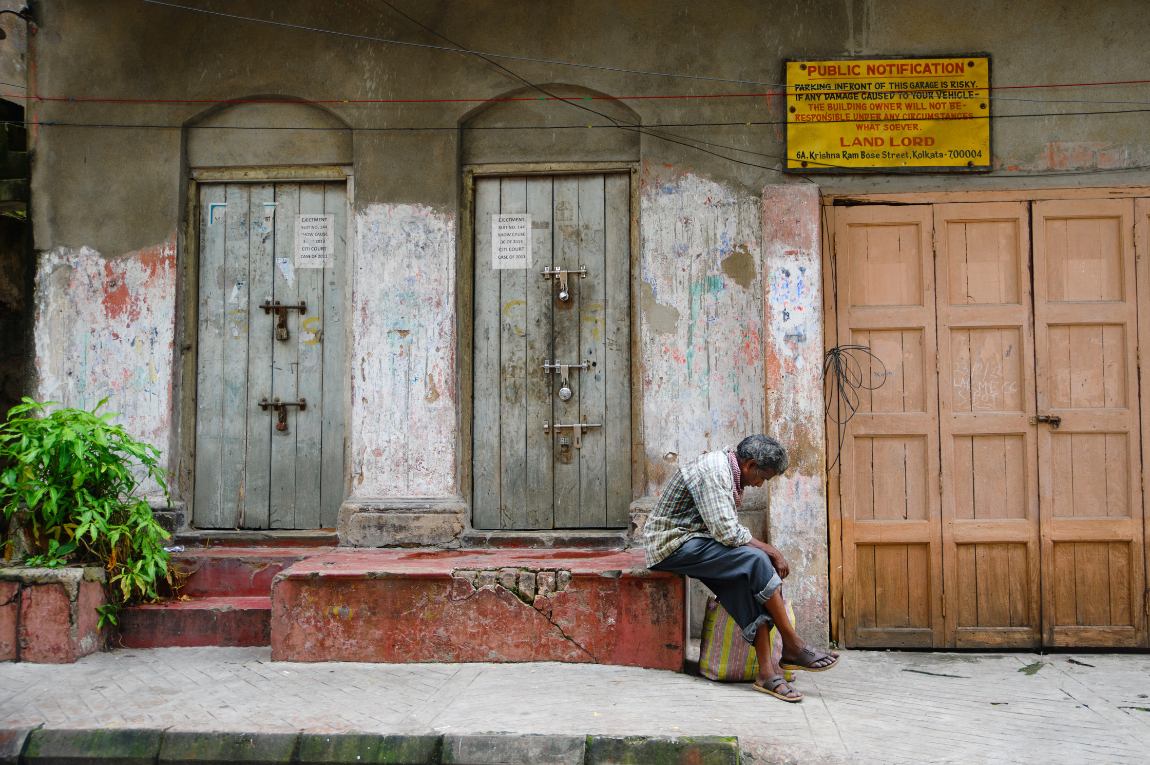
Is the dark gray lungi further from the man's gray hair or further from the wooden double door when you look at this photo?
the wooden double door

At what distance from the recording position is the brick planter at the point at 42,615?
443cm

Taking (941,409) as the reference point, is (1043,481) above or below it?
below

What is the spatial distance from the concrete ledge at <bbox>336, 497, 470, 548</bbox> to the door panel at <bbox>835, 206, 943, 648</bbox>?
8.30 feet

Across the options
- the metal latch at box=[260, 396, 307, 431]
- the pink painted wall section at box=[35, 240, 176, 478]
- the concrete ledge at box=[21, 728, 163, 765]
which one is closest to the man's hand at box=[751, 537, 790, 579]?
the concrete ledge at box=[21, 728, 163, 765]

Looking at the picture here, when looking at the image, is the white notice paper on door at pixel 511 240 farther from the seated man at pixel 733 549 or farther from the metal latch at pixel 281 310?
the seated man at pixel 733 549

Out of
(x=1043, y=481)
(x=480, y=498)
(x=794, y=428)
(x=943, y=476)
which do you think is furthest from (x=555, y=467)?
(x=1043, y=481)

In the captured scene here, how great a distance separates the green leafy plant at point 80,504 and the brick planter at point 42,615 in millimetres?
114

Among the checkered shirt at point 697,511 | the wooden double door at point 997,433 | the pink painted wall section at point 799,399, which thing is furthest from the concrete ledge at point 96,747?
the wooden double door at point 997,433

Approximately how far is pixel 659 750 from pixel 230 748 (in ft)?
6.22

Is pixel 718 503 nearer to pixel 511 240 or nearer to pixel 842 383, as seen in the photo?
pixel 842 383

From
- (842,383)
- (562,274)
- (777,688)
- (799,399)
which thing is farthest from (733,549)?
(562,274)

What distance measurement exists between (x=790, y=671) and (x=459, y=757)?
178 cm

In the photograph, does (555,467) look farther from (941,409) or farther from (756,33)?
(756,33)

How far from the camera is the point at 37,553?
15.2 feet
